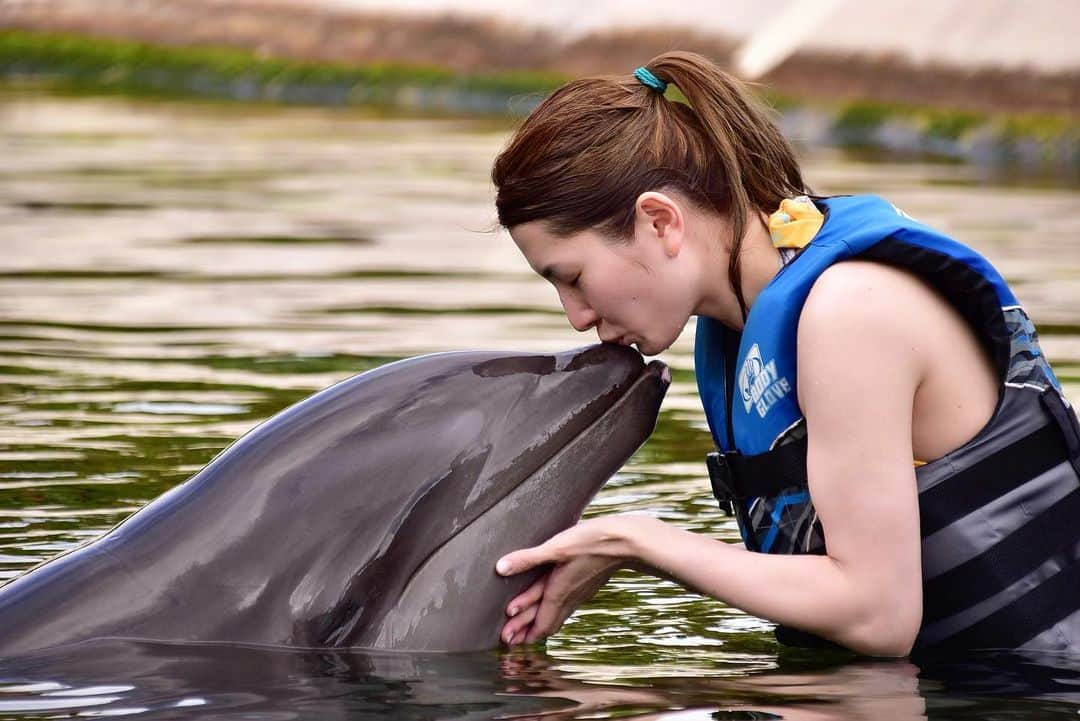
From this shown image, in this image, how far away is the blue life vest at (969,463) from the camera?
14.8 ft

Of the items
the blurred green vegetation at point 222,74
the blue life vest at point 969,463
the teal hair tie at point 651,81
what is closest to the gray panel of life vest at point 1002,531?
the blue life vest at point 969,463

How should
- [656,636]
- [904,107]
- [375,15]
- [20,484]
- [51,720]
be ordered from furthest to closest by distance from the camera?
[375,15] → [904,107] → [20,484] → [656,636] → [51,720]

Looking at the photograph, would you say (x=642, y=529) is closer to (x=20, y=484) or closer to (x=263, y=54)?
(x=20, y=484)

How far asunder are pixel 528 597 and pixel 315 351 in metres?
5.21

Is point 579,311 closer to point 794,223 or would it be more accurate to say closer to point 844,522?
point 794,223

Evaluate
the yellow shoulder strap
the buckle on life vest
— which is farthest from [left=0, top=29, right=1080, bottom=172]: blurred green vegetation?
the yellow shoulder strap

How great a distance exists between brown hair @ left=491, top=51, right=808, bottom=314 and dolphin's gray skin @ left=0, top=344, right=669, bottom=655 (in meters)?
0.41

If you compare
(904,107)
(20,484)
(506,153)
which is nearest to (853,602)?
(506,153)

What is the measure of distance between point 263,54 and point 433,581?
107 ft

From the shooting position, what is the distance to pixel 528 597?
461cm

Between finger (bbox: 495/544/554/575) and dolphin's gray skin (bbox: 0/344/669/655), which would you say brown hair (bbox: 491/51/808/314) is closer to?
dolphin's gray skin (bbox: 0/344/669/655)

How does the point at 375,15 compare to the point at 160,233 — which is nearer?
the point at 160,233

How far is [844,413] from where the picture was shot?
4.31 metres

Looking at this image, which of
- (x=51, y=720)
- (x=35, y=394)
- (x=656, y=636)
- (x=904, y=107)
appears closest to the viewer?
(x=51, y=720)
